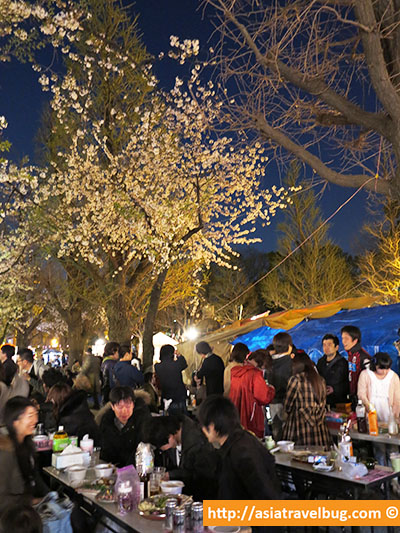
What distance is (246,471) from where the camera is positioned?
10.6ft

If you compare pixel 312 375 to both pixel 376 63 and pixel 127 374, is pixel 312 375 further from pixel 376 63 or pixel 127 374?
pixel 127 374

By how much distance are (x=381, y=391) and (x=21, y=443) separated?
15.3ft

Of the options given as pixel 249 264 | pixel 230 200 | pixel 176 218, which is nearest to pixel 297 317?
pixel 176 218

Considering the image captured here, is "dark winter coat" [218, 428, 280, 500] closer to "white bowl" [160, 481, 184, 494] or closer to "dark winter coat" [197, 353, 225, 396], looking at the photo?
"white bowl" [160, 481, 184, 494]

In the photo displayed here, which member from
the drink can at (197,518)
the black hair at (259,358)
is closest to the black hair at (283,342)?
the black hair at (259,358)

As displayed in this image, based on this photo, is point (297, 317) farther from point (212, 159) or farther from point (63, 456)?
point (63, 456)

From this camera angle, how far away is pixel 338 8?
5.62 meters

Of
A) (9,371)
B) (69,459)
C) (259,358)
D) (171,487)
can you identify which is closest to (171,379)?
(259,358)

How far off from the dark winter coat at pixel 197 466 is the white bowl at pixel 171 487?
0.31m

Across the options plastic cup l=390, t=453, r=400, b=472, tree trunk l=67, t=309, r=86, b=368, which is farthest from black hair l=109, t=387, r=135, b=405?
tree trunk l=67, t=309, r=86, b=368

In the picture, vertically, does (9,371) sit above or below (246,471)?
above

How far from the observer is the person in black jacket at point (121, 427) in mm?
5379

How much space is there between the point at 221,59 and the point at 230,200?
448 inches

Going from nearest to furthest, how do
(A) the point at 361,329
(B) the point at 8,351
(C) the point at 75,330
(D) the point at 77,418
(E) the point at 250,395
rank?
1. (D) the point at 77,418
2. (E) the point at 250,395
3. (B) the point at 8,351
4. (A) the point at 361,329
5. (C) the point at 75,330
